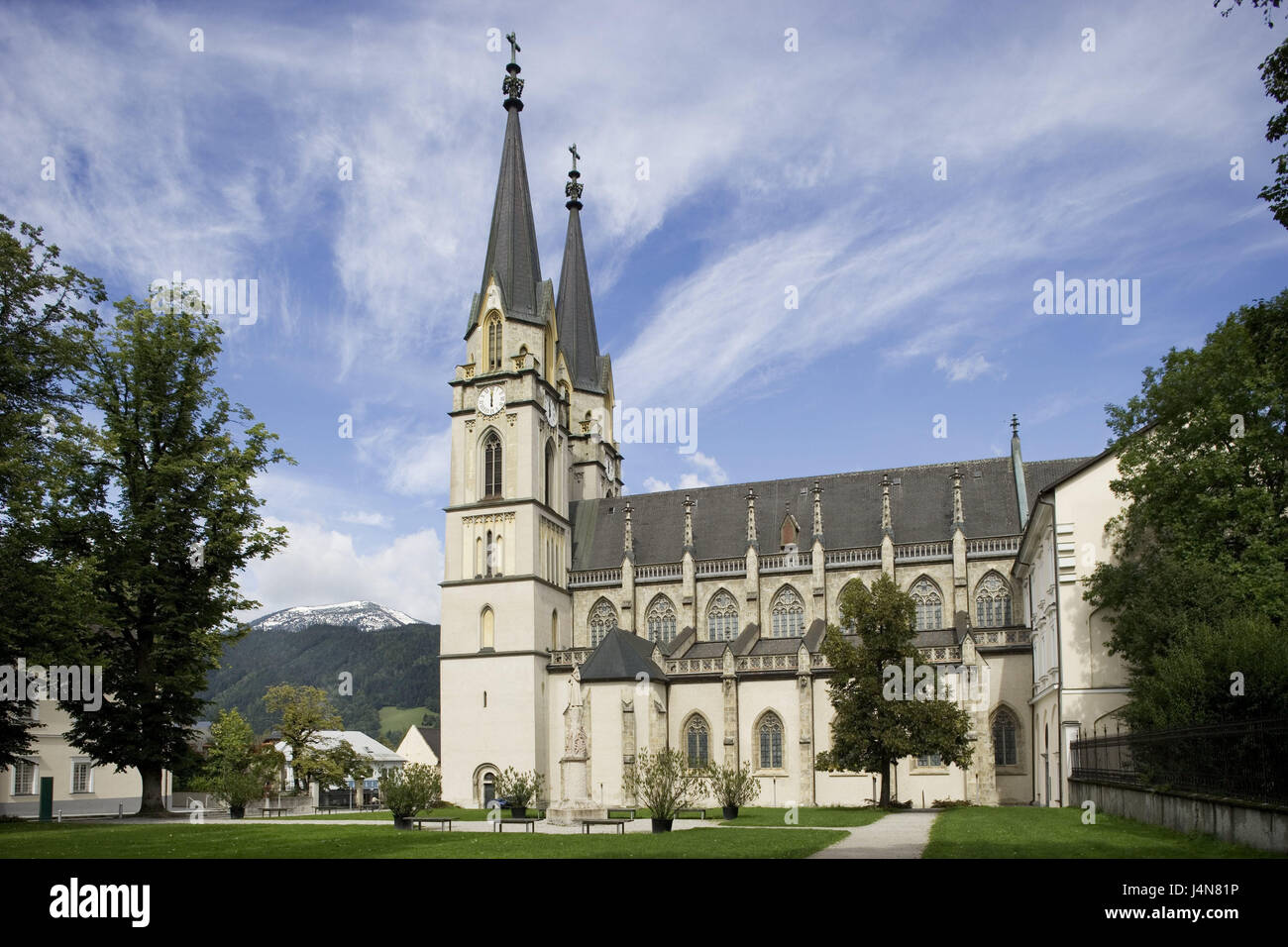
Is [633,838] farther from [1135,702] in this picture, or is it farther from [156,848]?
[1135,702]

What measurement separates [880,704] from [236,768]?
93.4ft

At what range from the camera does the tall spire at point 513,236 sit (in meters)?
55.3

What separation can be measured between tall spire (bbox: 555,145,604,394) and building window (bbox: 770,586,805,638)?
18600 millimetres

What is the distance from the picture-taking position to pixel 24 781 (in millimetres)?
45969

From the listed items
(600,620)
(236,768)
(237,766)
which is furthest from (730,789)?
(237,766)

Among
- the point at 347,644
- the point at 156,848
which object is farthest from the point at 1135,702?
the point at 347,644

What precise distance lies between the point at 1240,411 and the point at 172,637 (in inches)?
1297

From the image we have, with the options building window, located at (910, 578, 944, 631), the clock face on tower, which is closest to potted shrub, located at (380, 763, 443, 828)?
the clock face on tower

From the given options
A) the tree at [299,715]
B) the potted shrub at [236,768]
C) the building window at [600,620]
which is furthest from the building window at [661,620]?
the potted shrub at [236,768]

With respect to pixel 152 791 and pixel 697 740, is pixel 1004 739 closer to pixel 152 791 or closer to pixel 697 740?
pixel 697 740

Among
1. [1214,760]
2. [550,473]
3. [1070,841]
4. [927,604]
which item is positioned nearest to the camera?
[1070,841]

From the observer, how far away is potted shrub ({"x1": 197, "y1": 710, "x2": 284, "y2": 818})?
3638 cm

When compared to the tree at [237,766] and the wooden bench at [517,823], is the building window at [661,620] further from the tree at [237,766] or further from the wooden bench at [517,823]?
the wooden bench at [517,823]

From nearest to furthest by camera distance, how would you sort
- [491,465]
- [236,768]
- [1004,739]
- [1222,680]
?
[1222,680] < [1004,739] < [236,768] < [491,465]
